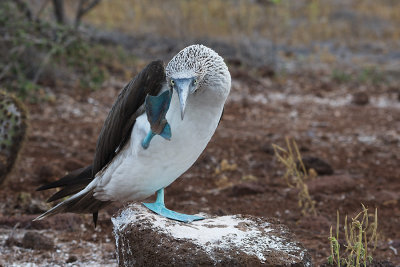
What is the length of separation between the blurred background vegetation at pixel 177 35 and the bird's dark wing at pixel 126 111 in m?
2.89

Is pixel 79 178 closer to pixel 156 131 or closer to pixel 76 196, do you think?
pixel 76 196

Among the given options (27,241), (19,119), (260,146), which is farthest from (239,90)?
(27,241)

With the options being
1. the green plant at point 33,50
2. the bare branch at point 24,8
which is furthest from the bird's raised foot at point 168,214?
the bare branch at point 24,8

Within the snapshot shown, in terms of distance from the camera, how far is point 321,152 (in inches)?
244

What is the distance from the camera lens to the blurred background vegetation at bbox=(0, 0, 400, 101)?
21.9 feet

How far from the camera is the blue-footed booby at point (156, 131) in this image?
266cm

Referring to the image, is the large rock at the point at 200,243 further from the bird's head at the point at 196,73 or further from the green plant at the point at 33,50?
the green plant at the point at 33,50

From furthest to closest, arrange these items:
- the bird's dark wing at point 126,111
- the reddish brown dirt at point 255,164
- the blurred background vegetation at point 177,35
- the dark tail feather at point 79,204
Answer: the blurred background vegetation at point 177,35 < the reddish brown dirt at point 255,164 < the dark tail feather at point 79,204 < the bird's dark wing at point 126,111

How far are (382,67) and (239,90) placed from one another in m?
3.24

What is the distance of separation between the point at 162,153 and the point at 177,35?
28.9 ft

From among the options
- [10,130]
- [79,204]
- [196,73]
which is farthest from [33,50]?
[196,73]

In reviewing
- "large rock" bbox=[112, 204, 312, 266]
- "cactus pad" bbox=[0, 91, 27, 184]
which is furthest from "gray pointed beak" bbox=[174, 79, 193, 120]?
"cactus pad" bbox=[0, 91, 27, 184]

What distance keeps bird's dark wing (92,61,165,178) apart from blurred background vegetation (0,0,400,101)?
2.89m

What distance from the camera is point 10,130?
14.6 ft
